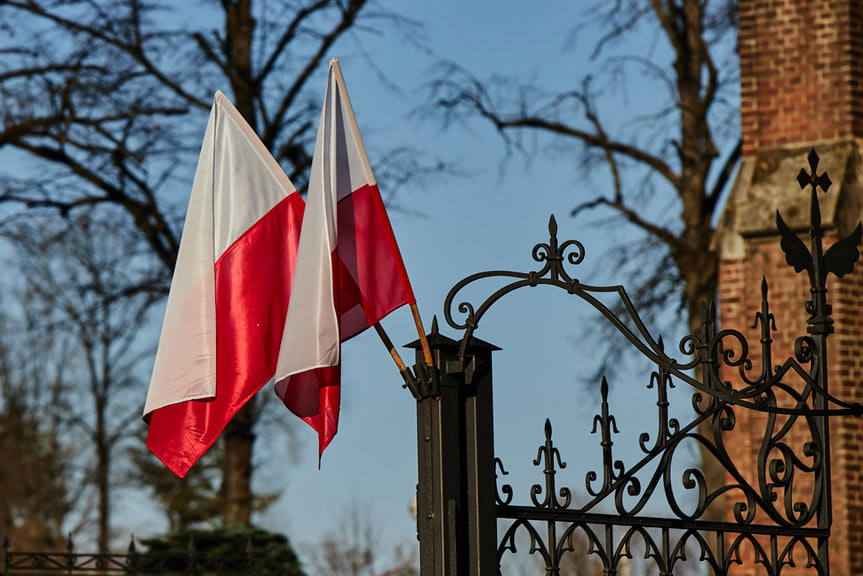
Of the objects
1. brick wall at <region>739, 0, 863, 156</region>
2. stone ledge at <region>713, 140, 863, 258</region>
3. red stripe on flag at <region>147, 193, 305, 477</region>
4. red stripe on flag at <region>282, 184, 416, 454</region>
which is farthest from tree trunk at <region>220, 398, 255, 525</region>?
red stripe on flag at <region>282, 184, 416, 454</region>

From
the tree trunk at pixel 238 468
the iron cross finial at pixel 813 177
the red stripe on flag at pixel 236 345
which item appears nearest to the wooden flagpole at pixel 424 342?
the red stripe on flag at pixel 236 345

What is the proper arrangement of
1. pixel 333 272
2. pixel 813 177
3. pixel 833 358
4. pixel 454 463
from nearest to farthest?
pixel 454 463, pixel 333 272, pixel 813 177, pixel 833 358

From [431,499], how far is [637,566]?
3438 cm

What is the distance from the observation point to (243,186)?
522 cm

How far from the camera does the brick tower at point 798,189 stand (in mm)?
10203

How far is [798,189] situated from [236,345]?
23.3ft

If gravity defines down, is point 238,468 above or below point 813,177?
below

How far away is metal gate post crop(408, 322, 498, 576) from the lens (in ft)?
15.0

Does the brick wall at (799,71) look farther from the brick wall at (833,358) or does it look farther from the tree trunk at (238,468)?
the tree trunk at (238,468)

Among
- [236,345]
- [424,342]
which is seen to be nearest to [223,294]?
[236,345]

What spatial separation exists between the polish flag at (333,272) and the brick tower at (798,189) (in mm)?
6306

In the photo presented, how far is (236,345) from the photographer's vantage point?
16.7ft

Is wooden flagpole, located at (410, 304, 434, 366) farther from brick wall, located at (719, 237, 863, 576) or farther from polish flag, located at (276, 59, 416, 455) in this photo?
brick wall, located at (719, 237, 863, 576)

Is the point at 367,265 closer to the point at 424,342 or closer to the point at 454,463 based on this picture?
the point at 424,342
